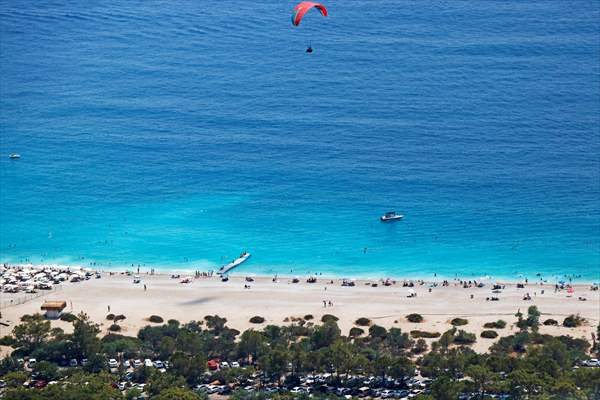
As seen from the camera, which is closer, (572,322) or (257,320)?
(572,322)

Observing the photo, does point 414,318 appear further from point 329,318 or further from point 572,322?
point 572,322

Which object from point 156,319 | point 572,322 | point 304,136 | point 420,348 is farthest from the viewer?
point 304,136

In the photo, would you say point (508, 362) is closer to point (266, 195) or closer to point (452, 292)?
point (452, 292)

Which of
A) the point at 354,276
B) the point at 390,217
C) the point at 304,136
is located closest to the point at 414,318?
the point at 354,276

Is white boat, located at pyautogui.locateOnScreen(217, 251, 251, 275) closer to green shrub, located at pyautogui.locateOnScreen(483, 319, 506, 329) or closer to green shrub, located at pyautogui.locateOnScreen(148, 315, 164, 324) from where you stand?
green shrub, located at pyautogui.locateOnScreen(148, 315, 164, 324)

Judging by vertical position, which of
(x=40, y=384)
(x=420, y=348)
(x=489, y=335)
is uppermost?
(x=489, y=335)

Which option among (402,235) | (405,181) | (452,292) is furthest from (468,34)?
(452,292)
